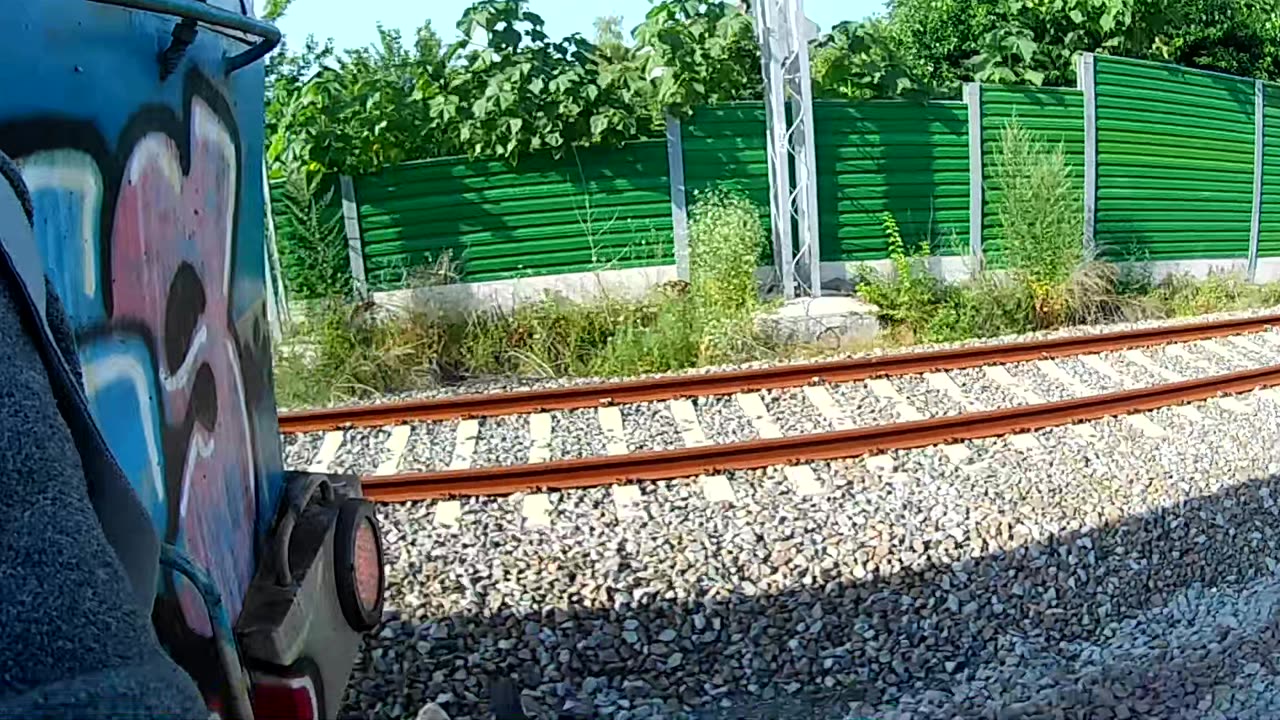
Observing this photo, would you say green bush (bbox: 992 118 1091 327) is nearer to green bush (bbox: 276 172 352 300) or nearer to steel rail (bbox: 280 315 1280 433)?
steel rail (bbox: 280 315 1280 433)

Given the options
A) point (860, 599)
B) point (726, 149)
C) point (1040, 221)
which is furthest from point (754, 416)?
point (1040, 221)

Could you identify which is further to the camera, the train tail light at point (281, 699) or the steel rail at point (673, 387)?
the steel rail at point (673, 387)

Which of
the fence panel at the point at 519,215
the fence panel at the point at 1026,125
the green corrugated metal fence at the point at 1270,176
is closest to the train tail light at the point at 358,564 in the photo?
the fence panel at the point at 519,215

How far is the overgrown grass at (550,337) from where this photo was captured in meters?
7.80

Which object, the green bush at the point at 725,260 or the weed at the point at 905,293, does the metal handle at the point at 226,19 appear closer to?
the green bush at the point at 725,260

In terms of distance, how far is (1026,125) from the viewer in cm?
1089

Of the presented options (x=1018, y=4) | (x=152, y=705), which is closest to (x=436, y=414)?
(x=152, y=705)

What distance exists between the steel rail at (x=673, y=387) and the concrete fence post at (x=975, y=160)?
3.21 metres

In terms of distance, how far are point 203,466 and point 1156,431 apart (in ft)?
16.9

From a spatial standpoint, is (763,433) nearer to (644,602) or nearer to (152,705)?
(644,602)

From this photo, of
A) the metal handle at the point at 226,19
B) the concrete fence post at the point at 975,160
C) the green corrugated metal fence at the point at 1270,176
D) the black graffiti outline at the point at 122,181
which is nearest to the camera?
the black graffiti outline at the point at 122,181

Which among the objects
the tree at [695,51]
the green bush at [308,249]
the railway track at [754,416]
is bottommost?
the railway track at [754,416]

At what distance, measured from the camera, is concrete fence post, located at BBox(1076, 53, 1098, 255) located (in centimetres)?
1117

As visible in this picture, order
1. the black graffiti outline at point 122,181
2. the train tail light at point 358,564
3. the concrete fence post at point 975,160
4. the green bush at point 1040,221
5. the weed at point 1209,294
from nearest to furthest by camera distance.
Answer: the black graffiti outline at point 122,181 < the train tail light at point 358,564 < the green bush at point 1040,221 < the weed at point 1209,294 < the concrete fence post at point 975,160
